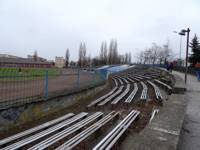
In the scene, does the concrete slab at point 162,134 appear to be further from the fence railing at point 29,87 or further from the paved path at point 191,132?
the fence railing at point 29,87

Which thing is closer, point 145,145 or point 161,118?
point 145,145

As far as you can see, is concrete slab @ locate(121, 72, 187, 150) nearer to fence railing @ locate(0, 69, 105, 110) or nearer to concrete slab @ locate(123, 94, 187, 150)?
concrete slab @ locate(123, 94, 187, 150)

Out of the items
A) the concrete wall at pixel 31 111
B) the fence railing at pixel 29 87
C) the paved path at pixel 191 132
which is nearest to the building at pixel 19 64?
the fence railing at pixel 29 87

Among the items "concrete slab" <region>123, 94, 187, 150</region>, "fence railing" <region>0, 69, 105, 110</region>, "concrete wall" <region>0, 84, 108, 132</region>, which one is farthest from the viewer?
"fence railing" <region>0, 69, 105, 110</region>

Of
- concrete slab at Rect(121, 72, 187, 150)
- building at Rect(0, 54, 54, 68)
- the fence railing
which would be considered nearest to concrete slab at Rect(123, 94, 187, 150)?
concrete slab at Rect(121, 72, 187, 150)

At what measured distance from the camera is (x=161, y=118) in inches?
233

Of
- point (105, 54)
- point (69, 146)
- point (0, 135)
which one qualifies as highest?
point (105, 54)

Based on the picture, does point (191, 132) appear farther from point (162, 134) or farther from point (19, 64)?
point (19, 64)

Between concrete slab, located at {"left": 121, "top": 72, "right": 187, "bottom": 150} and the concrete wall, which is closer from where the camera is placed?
concrete slab, located at {"left": 121, "top": 72, "right": 187, "bottom": 150}

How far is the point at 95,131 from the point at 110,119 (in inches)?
52.8

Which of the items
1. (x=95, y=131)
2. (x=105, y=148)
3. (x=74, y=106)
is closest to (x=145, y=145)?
(x=105, y=148)

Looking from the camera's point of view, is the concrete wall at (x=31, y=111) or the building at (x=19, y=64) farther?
the building at (x=19, y=64)

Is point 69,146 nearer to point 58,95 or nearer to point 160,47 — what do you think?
point 58,95

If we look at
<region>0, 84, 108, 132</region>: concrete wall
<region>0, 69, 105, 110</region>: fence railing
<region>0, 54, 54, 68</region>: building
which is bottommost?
<region>0, 84, 108, 132</region>: concrete wall
